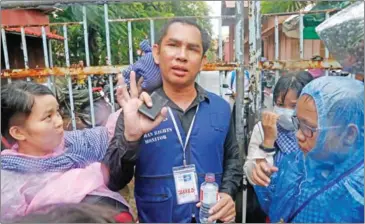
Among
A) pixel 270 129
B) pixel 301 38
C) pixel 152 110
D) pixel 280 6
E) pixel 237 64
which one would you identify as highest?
pixel 280 6

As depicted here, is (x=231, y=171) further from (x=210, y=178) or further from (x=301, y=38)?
(x=301, y=38)

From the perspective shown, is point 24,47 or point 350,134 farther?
point 24,47

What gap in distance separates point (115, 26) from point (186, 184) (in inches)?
30.9

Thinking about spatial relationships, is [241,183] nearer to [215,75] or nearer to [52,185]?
[215,75]

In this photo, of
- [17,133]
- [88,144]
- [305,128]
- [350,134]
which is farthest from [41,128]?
[350,134]

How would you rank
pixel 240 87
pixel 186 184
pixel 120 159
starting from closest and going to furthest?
pixel 120 159 → pixel 186 184 → pixel 240 87

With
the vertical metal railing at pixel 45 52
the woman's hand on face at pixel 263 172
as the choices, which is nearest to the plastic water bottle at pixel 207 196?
the woman's hand on face at pixel 263 172

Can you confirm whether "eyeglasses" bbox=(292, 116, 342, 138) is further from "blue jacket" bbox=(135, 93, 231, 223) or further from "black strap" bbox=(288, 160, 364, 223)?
"blue jacket" bbox=(135, 93, 231, 223)

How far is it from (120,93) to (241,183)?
74 cm

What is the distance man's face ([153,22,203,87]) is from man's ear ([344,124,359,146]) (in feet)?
1.89

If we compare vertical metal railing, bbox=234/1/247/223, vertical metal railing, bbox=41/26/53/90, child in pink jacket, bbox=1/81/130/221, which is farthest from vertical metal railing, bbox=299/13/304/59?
vertical metal railing, bbox=41/26/53/90

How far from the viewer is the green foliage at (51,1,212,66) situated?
1446 millimetres

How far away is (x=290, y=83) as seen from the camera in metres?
1.39

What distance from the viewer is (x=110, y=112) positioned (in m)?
1.60
